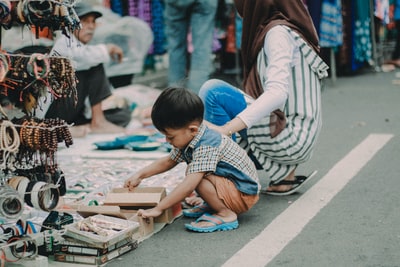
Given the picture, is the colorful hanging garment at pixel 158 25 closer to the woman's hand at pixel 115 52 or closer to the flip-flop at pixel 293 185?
the woman's hand at pixel 115 52

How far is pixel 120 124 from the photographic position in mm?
5953

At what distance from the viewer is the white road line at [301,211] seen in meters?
2.95

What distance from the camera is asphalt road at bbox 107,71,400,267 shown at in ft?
9.52

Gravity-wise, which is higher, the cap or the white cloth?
the cap

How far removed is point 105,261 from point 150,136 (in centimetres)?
256

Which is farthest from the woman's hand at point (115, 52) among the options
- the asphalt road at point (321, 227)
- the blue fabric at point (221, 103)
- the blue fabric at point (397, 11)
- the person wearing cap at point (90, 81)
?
the blue fabric at point (397, 11)

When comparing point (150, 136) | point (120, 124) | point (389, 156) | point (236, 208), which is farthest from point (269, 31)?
point (120, 124)

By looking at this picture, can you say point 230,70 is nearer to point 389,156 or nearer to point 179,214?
point 389,156

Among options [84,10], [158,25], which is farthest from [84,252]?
[158,25]

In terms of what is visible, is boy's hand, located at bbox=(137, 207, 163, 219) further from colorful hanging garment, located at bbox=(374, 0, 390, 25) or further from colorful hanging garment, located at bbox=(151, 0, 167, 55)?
colorful hanging garment, located at bbox=(374, 0, 390, 25)

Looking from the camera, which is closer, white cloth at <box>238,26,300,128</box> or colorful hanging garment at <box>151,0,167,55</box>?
white cloth at <box>238,26,300,128</box>

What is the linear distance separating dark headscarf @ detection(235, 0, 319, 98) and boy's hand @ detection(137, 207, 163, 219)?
38.7 inches

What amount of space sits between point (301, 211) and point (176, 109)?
88cm

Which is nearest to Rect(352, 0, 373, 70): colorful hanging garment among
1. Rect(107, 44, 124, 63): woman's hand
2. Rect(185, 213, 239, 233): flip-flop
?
Rect(107, 44, 124, 63): woman's hand
